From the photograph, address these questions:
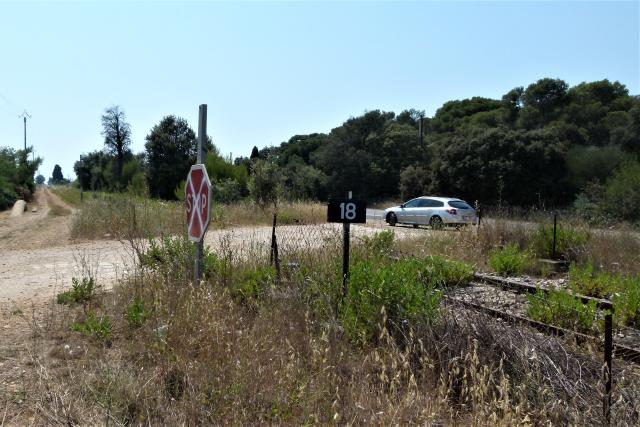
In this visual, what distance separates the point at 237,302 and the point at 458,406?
262cm

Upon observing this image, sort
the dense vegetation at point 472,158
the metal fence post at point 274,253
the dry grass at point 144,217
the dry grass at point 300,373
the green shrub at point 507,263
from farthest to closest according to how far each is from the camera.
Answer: the dense vegetation at point 472,158 → the dry grass at point 144,217 → the green shrub at point 507,263 → the metal fence post at point 274,253 → the dry grass at point 300,373

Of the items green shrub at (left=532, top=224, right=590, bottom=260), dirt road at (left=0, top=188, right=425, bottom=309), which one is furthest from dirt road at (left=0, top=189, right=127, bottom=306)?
green shrub at (left=532, top=224, right=590, bottom=260)

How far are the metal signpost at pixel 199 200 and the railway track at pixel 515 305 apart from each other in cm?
231

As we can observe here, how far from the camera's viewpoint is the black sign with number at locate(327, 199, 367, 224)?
5.01 m

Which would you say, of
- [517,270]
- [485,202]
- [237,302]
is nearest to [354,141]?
[485,202]

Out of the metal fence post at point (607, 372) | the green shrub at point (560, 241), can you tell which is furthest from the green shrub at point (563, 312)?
the green shrub at point (560, 241)

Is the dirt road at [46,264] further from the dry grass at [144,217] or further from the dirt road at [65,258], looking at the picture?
the dry grass at [144,217]

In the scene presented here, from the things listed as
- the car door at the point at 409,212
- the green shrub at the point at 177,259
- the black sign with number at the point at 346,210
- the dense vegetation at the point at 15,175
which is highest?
the dense vegetation at the point at 15,175

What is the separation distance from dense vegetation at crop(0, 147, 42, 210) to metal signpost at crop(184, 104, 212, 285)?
3711 cm

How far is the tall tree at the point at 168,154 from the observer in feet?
148

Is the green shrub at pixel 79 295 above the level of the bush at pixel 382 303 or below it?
below

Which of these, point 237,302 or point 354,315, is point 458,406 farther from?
point 237,302

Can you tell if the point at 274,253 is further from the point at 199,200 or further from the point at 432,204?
the point at 432,204

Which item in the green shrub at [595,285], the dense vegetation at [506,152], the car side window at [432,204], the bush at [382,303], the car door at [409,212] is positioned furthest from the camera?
the dense vegetation at [506,152]
